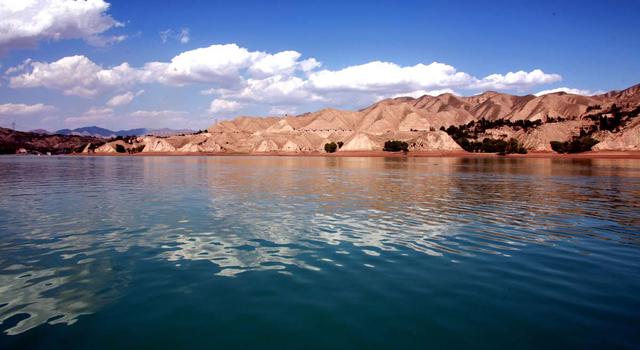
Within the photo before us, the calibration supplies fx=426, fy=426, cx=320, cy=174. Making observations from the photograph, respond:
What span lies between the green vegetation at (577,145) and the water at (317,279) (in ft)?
552

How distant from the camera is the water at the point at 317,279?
9.56 m

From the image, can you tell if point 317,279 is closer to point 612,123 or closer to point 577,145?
point 577,145

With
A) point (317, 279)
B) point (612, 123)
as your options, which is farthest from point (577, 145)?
point (317, 279)

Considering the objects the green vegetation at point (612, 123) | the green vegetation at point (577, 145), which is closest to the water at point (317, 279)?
the green vegetation at point (577, 145)

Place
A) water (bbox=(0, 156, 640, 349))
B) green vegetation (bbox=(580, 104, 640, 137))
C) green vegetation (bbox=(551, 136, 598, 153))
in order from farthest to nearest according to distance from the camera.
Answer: green vegetation (bbox=(580, 104, 640, 137)), green vegetation (bbox=(551, 136, 598, 153)), water (bbox=(0, 156, 640, 349))

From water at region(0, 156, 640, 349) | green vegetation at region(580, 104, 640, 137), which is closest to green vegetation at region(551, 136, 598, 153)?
green vegetation at region(580, 104, 640, 137)

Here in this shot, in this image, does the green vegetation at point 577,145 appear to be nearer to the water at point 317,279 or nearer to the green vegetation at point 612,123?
the green vegetation at point 612,123

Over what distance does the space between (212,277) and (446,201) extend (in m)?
23.3

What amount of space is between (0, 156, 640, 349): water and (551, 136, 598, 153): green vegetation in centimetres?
16828

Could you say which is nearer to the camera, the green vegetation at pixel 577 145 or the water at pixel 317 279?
the water at pixel 317 279

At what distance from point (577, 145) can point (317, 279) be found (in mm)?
190619

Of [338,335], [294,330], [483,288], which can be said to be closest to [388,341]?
[338,335]

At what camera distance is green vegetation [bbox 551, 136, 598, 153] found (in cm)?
17025

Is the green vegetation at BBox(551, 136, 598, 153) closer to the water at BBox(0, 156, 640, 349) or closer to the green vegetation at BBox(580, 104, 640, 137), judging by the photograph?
the green vegetation at BBox(580, 104, 640, 137)
